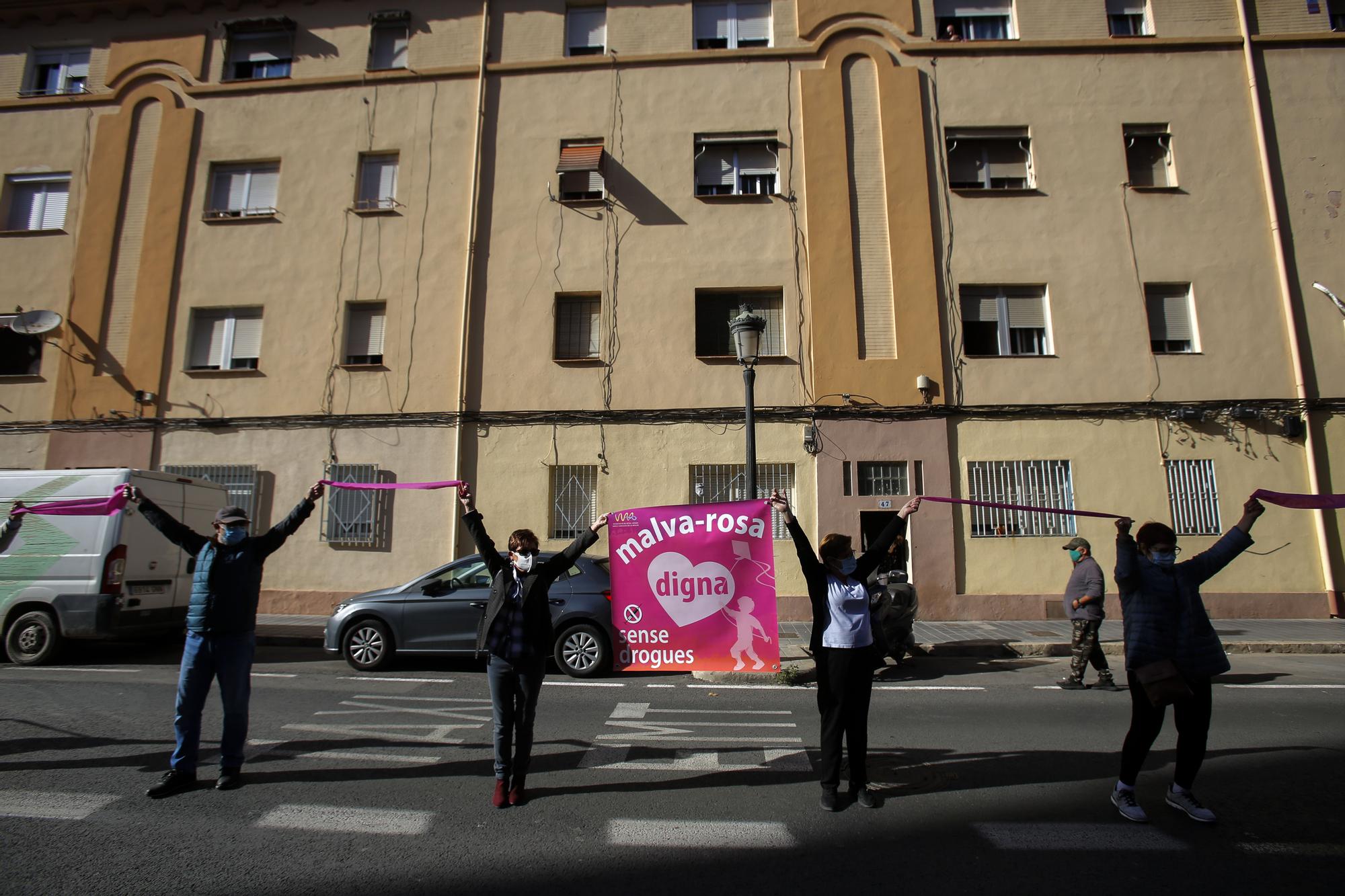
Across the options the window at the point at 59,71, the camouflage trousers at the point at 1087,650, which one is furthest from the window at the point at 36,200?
the camouflage trousers at the point at 1087,650

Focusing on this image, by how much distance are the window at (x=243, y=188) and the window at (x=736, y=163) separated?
8.98 m

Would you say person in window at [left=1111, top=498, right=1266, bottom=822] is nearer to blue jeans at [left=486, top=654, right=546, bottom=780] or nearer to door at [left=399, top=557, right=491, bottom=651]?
blue jeans at [left=486, top=654, right=546, bottom=780]

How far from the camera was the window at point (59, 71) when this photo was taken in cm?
1658

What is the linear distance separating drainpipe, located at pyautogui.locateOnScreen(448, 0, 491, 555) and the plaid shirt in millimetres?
9503

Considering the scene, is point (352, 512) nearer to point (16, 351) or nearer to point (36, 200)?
point (16, 351)

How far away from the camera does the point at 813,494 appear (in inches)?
526

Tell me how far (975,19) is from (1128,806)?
16036 mm

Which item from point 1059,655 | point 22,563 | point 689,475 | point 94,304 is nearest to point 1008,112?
point 689,475

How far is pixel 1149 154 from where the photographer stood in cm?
1458

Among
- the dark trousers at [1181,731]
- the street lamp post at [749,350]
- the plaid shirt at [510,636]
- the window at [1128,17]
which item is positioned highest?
the window at [1128,17]

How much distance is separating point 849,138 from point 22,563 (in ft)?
49.3

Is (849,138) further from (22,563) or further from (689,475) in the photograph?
(22,563)

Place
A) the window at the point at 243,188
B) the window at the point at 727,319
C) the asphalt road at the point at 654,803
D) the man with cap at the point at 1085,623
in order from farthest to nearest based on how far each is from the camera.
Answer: the window at the point at 243,188, the window at the point at 727,319, the man with cap at the point at 1085,623, the asphalt road at the point at 654,803

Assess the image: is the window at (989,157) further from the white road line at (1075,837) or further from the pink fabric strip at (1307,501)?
the white road line at (1075,837)
